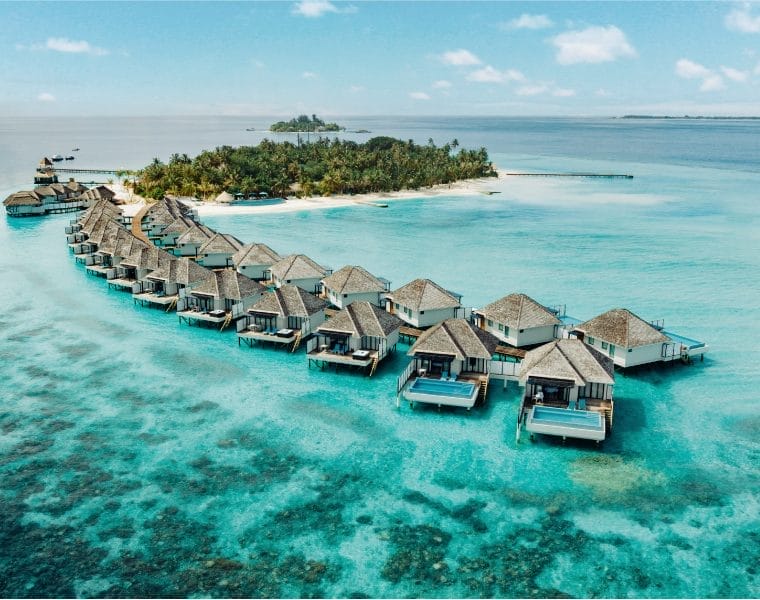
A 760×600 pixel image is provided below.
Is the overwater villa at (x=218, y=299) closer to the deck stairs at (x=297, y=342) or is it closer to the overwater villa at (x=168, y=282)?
the overwater villa at (x=168, y=282)

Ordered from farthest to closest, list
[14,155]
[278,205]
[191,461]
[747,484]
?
A: [14,155] → [278,205] → [191,461] → [747,484]

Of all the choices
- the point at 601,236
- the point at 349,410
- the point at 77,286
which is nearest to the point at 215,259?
the point at 77,286

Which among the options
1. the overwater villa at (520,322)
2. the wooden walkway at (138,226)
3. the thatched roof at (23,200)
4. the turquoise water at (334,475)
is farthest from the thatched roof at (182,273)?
the thatched roof at (23,200)

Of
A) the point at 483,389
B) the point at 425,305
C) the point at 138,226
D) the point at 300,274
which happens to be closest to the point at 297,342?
the point at 425,305

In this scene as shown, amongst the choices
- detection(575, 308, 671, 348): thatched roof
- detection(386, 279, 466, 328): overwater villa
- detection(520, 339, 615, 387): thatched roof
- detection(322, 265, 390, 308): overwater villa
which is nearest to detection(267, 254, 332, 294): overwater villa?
detection(322, 265, 390, 308): overwater villa

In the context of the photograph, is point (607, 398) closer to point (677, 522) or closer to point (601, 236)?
point (677, 522)

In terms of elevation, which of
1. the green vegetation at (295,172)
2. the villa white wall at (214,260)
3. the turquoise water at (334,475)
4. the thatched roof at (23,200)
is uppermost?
the green vegetation at (295,172)
